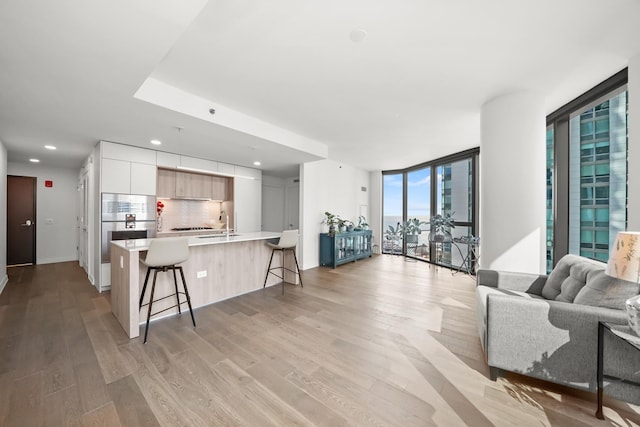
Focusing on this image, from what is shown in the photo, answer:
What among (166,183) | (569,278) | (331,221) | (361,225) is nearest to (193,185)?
(166,183)

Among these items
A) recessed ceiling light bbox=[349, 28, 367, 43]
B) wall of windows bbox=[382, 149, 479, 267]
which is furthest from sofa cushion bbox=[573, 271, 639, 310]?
wall of windows bbox=[382, 149, 479, 267]

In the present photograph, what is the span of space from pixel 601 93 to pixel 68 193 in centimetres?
1011

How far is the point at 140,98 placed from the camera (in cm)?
245

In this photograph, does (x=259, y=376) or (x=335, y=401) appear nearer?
(x=335, y=401)

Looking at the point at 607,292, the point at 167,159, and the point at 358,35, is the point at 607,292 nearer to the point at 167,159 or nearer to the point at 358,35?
the point at 358,35

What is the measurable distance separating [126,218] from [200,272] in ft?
6.75

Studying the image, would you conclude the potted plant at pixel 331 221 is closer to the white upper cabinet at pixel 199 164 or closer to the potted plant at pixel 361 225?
the potted plant at pixel 361 225

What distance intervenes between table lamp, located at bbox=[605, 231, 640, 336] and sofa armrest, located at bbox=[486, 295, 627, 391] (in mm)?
345

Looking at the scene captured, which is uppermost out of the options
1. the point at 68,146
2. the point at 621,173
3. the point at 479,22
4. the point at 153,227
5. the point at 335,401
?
the point at 479,22

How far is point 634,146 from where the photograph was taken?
2.04 m

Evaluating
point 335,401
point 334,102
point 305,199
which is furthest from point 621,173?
point 305,199

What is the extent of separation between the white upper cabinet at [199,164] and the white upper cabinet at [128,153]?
52 centimetres

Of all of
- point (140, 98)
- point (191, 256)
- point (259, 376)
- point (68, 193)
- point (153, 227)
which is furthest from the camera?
point (68, 193)

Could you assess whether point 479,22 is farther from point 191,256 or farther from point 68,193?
point 68,193
